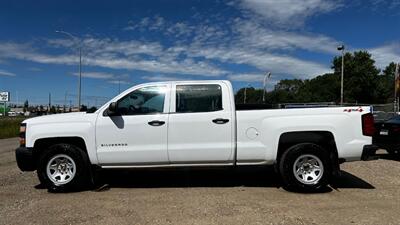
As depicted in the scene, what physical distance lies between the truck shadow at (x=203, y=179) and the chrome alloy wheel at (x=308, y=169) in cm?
30

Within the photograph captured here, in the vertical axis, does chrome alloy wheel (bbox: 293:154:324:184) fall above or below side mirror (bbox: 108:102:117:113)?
below

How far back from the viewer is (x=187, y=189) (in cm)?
788

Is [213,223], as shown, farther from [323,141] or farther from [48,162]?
[48,162]

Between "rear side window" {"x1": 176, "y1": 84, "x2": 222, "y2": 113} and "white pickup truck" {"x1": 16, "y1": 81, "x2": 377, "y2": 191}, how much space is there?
2cm

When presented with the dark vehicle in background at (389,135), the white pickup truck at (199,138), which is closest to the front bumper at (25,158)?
the white pickup truck at (199,138)

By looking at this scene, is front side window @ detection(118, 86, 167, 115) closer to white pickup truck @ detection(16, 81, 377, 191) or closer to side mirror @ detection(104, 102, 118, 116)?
white pickup truck @ detection(16, 81, 377, 191)

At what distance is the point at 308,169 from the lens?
303 inches

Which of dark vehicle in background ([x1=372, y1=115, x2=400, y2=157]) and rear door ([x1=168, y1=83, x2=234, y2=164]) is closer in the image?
rear door ([x1=168, y1=83, x2=234, y2=164])

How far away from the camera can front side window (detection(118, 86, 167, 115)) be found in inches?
308

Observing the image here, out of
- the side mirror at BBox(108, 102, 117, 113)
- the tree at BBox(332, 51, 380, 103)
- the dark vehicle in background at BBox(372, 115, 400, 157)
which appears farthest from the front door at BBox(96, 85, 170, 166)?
the tree at BBox(332, 51, 380, 103)

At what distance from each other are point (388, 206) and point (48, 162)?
565 centimetres

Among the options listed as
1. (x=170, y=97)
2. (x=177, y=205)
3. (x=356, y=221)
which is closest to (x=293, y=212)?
(x=356, y=221)

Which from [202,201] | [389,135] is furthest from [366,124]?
[389,135]

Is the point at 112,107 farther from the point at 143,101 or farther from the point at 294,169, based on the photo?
the point at 294,169
